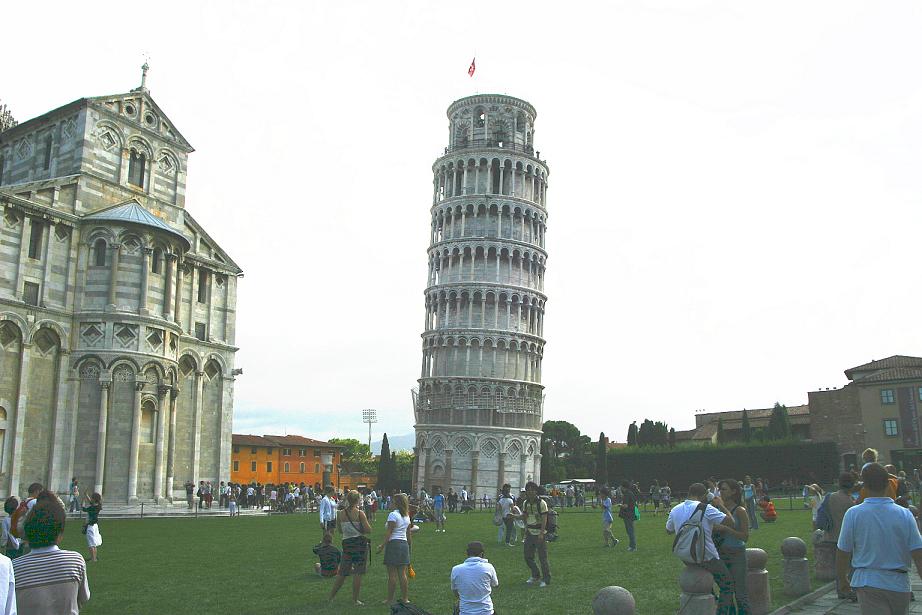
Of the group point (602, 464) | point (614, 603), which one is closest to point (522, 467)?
point (602, 464)

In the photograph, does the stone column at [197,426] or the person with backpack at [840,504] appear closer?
the person with backpack at [840,504]

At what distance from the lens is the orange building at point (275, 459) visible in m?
95.7

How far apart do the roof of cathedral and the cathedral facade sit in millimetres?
84

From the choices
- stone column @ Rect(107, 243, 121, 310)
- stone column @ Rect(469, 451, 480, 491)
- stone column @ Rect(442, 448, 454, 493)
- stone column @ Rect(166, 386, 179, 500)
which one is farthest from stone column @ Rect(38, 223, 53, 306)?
stone column @ Rect(469, 451, 480, 491)

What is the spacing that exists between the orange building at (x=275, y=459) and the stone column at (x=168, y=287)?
182 feet

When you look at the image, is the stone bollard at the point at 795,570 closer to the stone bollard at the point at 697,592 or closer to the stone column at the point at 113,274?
the stone bollard at the point at 697,592

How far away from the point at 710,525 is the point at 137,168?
40.9 metres

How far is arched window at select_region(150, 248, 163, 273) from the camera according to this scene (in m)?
39.7

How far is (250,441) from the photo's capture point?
319 ft

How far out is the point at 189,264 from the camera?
44562 millimetres

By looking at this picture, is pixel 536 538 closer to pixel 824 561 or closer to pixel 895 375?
pixel 824 561

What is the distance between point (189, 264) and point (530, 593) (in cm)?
3505

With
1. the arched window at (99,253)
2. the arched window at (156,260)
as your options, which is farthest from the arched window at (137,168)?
the arched window at (156,260)

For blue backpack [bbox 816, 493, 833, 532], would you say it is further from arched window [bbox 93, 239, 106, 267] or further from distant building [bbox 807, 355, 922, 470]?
distant building [bbox 807, 355, 922, 470]
